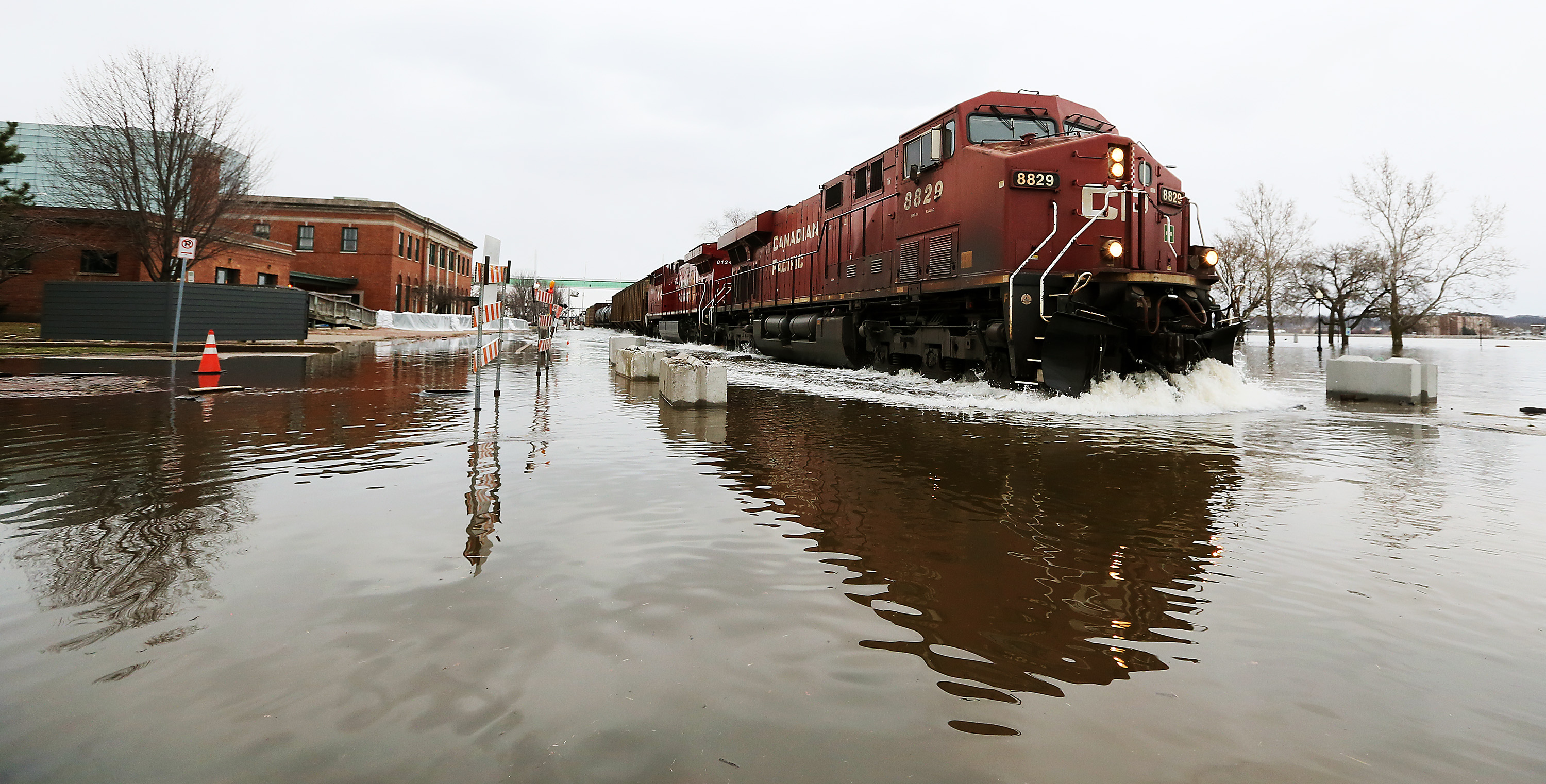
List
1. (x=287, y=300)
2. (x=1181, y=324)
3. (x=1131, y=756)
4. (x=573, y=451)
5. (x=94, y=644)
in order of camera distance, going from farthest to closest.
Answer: (x=287, y=300) < (x=1181, y=324) < (x=573, y=451) < (x=94, y=644) < (x=1131, y=756)

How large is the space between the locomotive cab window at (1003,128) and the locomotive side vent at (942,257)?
1453 mm

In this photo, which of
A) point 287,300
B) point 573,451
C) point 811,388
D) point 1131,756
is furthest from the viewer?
point 287,300

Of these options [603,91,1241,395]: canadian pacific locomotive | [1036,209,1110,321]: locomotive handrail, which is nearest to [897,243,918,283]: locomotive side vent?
[603,91,1241,395]: canadian pacific locomotive

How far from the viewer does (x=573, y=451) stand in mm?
6305

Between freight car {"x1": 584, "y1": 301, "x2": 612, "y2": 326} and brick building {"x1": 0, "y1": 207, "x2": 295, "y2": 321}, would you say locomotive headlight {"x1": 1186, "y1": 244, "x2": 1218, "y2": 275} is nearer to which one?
brick building {"x1": 0, "y1": 207, "x2": 295, "y2": 321}

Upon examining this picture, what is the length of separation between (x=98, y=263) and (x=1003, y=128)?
37356mm

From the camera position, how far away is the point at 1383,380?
38.4 feet

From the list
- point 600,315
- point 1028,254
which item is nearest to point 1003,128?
point 1028,254

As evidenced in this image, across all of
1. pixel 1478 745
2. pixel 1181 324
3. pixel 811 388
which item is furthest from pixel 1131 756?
pixel 811 388

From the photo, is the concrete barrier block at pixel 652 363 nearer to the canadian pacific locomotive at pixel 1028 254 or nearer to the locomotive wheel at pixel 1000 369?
the canadian pacific locomotive at pixel 1028 254

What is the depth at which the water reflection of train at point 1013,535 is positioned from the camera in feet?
8.71

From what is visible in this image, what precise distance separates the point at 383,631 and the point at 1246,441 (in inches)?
303

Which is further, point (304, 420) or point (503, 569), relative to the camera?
point (304, 420)

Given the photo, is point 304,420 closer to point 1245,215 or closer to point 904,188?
point 904,188
